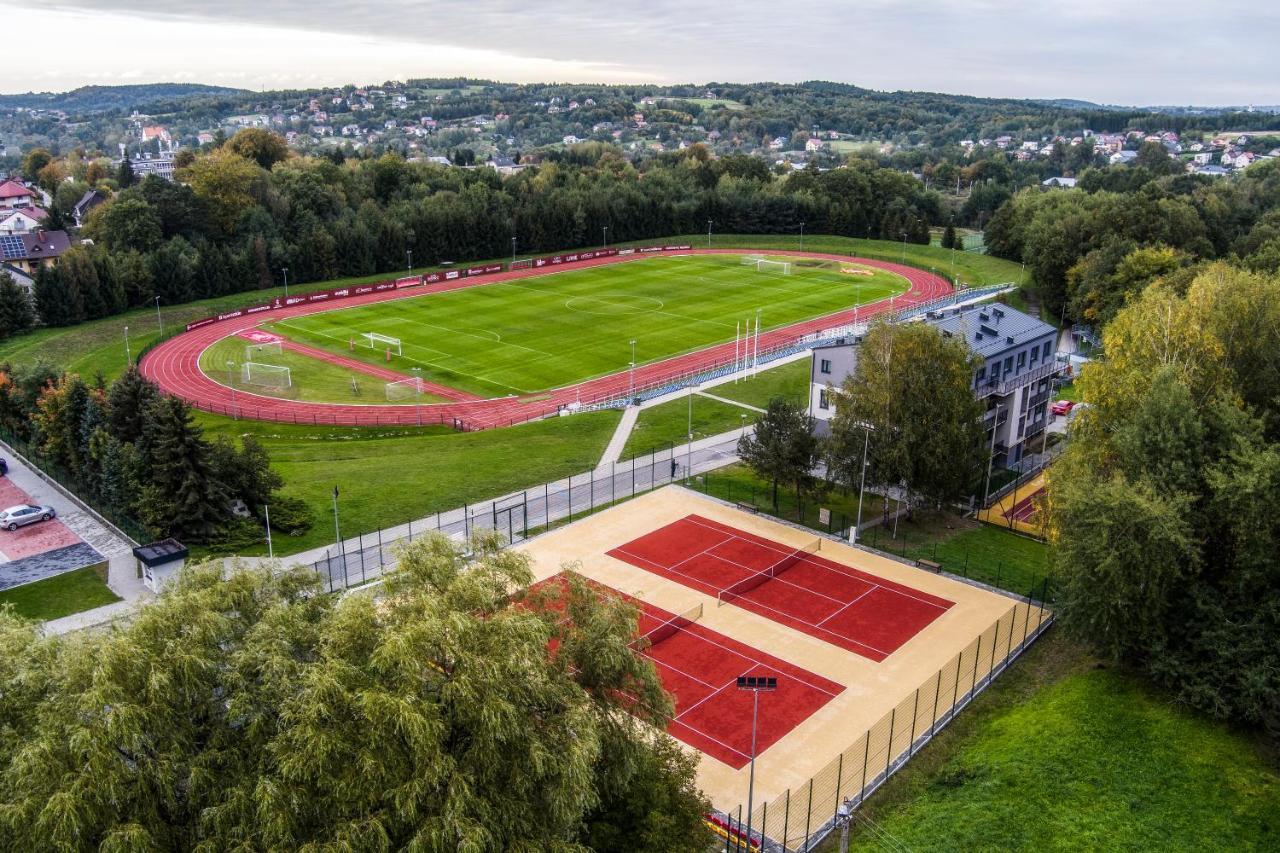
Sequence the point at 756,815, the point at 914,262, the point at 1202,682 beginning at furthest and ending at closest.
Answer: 1. the point at 914,262
2. the point at 1202,682
3. the point at 756,815

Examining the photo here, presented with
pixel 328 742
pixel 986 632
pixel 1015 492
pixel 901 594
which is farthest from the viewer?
pixel 1015 492

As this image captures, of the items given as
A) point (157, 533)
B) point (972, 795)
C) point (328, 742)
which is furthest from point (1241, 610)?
point (157, 533)

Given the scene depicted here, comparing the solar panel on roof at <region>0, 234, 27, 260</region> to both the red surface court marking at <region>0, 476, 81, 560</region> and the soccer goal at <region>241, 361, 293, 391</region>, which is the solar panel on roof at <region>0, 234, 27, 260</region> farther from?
the red surface court marking at <region>0, 476, 81, 560</region>

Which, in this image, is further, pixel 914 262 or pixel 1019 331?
pixel 914 262

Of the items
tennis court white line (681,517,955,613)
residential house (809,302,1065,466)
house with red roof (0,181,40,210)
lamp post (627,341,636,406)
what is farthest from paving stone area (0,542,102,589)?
house with red roof (0,181,40,210)

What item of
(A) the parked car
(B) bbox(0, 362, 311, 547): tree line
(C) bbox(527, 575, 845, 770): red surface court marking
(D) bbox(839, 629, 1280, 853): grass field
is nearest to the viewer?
(D) bbox(839, 629, 1280, 853): grass field

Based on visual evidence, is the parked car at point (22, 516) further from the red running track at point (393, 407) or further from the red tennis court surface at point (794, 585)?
the red tennis court surface at point (794, 585)

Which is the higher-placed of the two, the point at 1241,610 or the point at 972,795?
the point at 1241,610

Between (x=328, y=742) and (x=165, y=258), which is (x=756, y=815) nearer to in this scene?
(x=328, y=742)
